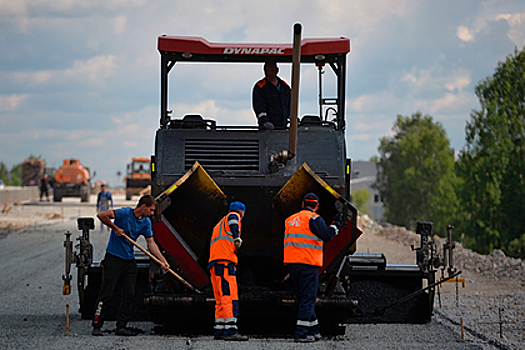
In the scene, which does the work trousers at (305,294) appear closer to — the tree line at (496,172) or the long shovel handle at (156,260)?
the long shovel handle at (156,260)

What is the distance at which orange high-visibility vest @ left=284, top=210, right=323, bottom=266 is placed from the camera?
646 centimetres

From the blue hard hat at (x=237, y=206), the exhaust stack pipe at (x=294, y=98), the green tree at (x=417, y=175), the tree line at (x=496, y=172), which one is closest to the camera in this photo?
the exhaust stack pipe at (x=294, y=98)

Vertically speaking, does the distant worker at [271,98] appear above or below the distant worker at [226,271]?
above

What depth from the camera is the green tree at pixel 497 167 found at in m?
42.1

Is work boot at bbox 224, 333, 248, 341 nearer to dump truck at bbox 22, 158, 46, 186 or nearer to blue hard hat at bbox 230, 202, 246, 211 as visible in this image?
blue hard hat at bbox 230, 202, 246, 211

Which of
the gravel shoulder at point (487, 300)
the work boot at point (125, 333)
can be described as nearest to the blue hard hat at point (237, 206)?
the work boot at point (125, 333)

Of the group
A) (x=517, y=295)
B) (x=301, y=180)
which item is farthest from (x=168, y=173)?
(x=517, y=295)

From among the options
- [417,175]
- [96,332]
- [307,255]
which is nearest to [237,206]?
[307,255]

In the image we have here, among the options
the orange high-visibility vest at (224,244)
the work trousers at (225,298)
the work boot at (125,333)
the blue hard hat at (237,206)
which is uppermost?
the blue hard hat at (237,206)

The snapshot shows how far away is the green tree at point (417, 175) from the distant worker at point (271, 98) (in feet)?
185

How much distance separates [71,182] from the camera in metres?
44.0

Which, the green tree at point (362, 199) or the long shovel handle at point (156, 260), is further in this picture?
the green tree at point (362, 199)

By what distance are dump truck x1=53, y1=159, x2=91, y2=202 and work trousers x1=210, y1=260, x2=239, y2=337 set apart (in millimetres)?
39314

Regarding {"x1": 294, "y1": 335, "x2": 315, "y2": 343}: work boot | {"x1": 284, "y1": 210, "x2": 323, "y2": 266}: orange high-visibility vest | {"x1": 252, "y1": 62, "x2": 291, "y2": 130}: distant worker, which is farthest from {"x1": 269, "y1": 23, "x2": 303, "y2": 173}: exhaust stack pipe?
{"x1": 294, "y1": 335, "x2": 315, "y2": 343}: work boot
